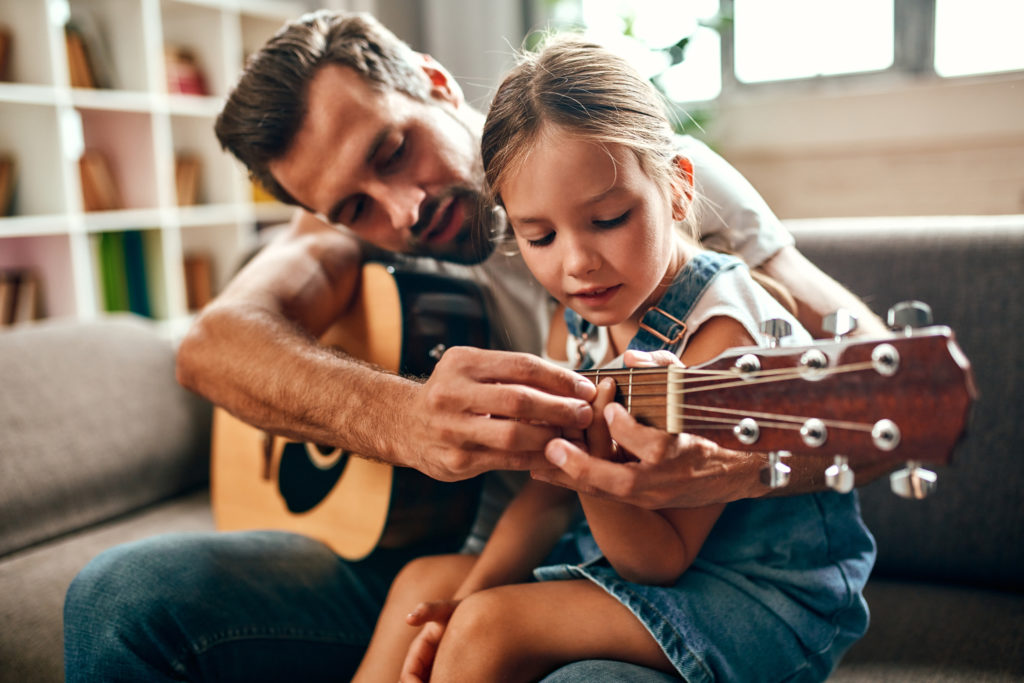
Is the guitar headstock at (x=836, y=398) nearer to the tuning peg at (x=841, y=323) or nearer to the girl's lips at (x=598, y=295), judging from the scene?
the tuning peg at (x=841, y=323)

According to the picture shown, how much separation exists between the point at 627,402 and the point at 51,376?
4.26ft

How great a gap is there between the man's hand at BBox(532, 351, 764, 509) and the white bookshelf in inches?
77.5

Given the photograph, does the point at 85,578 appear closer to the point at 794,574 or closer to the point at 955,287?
the point at 794,574

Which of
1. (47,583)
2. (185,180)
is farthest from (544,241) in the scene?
(185,180)

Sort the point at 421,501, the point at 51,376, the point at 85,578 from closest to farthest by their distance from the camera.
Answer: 1. the point at 85,578
2. the point at 421,501
3. the point at 51,376

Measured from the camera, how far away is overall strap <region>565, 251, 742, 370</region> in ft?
2.58

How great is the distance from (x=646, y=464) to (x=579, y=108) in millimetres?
332

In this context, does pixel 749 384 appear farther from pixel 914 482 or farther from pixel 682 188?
pixel 682 188

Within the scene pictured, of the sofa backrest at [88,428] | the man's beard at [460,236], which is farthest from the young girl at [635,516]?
the sofa backrest at [88,428]

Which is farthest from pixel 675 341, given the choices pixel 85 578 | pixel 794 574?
pixel 85 578

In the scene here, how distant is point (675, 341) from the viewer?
2.59 ft

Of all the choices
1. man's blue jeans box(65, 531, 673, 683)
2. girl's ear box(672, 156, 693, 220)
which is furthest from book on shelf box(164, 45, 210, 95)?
girl's ear box(672, 156, 693, 220)

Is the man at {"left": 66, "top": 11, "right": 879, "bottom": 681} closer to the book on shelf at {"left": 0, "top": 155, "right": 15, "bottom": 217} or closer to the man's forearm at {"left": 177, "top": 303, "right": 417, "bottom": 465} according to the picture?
the man's forearm at {"left": 177, "top": 303, "right": 417, "bottom": 465}

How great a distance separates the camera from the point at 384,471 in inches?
45.8
